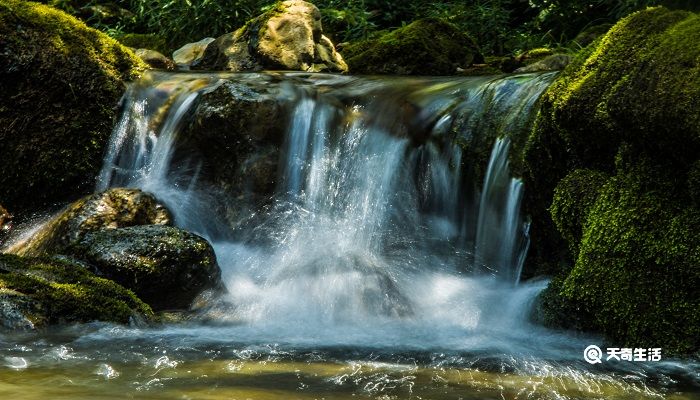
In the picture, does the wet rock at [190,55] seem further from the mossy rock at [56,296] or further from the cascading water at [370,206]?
the mossy rock at [56,296]

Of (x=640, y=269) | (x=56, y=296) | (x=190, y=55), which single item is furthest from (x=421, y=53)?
(x=56, y=296)

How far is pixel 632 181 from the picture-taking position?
4453mm

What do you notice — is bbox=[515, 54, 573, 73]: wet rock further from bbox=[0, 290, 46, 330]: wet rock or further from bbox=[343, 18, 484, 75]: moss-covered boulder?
bbox=[0, 290, 46, 330]: wet rock

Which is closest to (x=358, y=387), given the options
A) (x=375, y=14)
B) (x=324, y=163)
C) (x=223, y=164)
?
(x=324, y=163)

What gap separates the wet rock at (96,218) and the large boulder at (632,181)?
3.37 m

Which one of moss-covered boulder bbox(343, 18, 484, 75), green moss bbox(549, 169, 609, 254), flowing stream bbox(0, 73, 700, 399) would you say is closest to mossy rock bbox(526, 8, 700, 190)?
green moss bbox(549, 169, 609, 254)

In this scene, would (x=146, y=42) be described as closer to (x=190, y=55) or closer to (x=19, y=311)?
(x=190, y=55)

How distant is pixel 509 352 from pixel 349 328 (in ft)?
3.77

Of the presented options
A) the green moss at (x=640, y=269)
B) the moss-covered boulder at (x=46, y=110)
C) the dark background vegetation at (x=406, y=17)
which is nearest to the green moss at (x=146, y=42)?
the dark background vegetation at (x=406, y=17)

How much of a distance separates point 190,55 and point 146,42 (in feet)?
6.03

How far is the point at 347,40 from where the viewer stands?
12281 mm

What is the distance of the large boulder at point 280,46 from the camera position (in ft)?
32.3

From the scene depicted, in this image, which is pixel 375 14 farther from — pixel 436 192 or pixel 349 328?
pixel 349 328

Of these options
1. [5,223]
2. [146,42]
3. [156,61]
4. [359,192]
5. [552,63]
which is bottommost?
[5,223]
